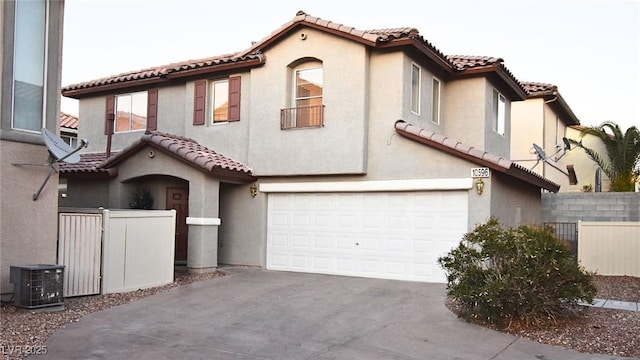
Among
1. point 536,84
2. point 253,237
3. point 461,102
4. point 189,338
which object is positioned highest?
point 536,84

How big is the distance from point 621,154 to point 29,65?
22.3 meters

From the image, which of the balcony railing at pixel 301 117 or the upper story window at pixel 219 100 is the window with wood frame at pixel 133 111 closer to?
the upper story window at pixel 219 100

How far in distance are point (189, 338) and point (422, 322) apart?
12.5 ft

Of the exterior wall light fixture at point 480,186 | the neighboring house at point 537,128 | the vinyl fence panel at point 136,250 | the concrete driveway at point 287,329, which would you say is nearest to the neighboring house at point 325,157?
the exterior wall light fixture at point 480,186

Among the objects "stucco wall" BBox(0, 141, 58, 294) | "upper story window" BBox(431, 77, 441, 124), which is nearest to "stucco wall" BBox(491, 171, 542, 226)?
"upper story window" BBox(431, 77, 441, 124)

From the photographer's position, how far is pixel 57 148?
33.7 feet

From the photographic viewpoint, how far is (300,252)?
51.2 feet

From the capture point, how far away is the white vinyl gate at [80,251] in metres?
11.1

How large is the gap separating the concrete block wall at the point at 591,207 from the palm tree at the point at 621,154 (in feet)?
14.5

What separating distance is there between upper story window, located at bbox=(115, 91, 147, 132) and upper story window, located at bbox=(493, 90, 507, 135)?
1095cm

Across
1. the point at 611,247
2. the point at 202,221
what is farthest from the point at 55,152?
the point at 611,247

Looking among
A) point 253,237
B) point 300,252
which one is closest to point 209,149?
point 253,237

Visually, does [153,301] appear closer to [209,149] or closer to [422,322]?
[422,322]

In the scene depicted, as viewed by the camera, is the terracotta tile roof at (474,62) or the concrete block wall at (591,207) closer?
the terracotta tile roof at (474,62)
